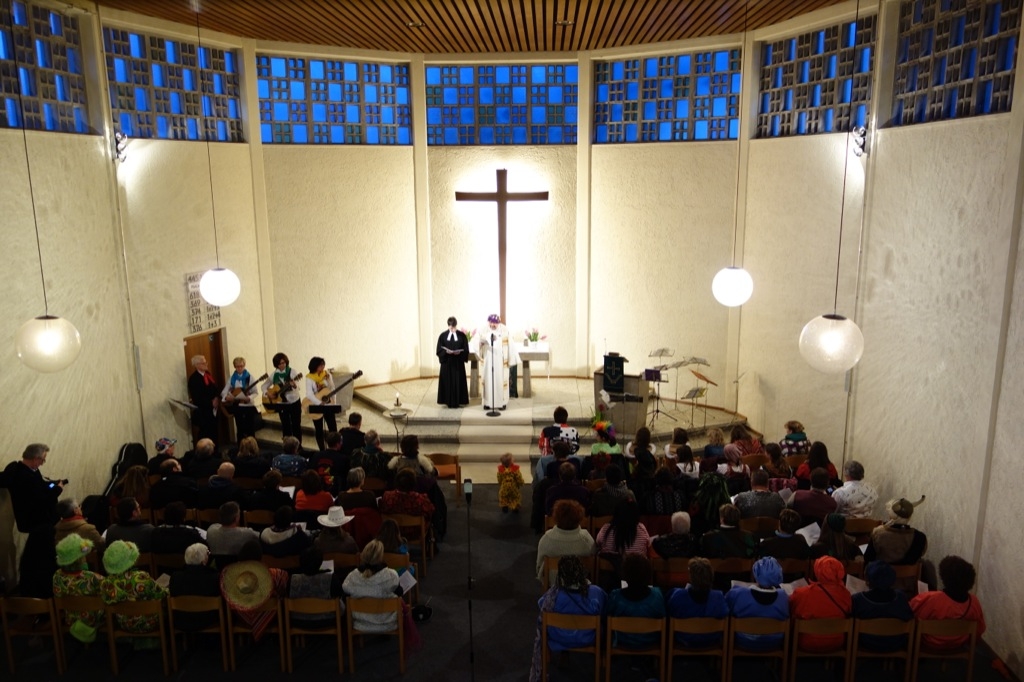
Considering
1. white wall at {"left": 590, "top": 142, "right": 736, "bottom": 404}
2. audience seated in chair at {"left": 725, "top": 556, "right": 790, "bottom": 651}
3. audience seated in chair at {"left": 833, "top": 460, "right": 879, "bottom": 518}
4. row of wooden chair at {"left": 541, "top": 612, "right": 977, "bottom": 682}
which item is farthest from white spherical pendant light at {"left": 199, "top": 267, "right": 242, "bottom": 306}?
audience seated in chair at {"left": 833, "top": 460, "right": 879, "bottom": 518}

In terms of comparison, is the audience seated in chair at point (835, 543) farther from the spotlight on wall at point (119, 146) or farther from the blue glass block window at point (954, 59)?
the spotlight on wall at point (119, 146)

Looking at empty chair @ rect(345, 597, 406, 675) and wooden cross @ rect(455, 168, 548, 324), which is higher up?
wooden cross @ rect(455, 168, 548, 324)

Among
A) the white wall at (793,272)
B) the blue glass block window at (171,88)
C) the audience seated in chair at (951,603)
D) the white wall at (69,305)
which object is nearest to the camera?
the audience seated in chair at (951,603)

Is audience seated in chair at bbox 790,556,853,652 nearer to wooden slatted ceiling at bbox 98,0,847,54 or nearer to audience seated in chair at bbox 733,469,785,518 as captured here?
audience seated in chair at bbox 733,469,785,518

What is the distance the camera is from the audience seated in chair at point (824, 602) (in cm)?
578

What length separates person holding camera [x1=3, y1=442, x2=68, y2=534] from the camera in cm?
721

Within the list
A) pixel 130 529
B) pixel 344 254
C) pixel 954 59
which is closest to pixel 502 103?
pixel 344 254

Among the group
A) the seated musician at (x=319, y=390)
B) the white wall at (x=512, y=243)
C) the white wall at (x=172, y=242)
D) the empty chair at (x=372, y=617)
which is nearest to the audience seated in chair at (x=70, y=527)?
the empty chair at (x=372, y=617)

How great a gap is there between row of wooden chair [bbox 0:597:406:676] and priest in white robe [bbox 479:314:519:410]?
570 centimetres

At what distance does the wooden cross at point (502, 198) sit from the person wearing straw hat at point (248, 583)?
7654 millimetres

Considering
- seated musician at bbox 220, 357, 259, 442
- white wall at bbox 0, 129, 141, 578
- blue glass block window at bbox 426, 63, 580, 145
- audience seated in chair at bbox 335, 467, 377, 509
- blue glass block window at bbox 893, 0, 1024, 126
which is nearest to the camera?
blue glass block window at bbox 893, 0, 1024, 126

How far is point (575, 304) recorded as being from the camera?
44.1 feet

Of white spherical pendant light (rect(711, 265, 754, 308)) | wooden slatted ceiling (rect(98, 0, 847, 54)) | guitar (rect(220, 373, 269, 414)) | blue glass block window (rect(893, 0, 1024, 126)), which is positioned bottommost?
guitar (rect(220, 373, 269, 414))

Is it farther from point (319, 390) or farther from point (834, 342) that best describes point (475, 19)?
point (834, 342)
